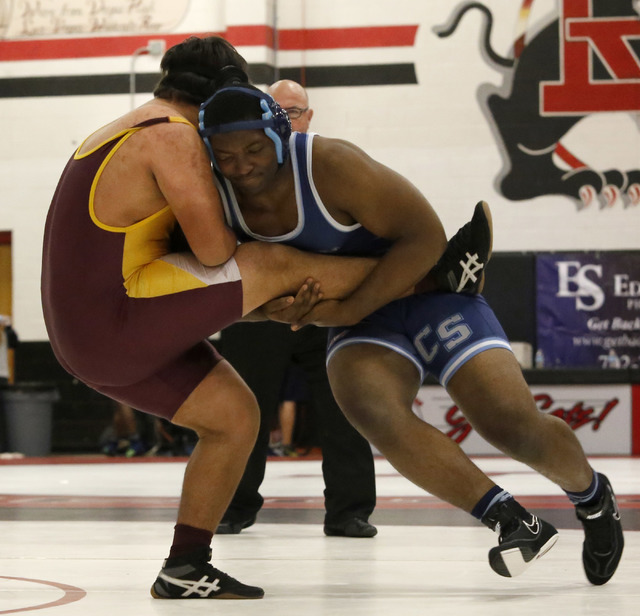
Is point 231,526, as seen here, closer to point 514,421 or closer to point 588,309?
point 514,421

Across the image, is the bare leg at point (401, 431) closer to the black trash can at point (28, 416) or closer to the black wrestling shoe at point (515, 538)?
the black wrestling shoe at point (515, 538)

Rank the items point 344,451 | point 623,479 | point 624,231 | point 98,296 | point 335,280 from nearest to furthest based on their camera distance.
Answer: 1. point 98,296
2. point 335,280
3. point 344,451
4. point 623,479
5. point 624,231

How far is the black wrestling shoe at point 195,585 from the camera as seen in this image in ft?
8.14

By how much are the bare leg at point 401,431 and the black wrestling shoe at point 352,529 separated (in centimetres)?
107

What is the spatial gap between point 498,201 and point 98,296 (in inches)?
329

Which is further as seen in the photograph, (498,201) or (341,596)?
(498,201)

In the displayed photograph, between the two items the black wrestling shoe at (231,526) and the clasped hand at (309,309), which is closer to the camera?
the clasped hand at (309,309)

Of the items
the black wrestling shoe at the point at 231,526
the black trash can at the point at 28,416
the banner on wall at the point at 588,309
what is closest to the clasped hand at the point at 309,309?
the black wrestling shoe at the point at 231,526

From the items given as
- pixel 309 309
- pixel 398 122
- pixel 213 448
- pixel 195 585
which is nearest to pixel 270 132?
pixel 309 309

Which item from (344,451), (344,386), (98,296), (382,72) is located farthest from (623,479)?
(382,72)

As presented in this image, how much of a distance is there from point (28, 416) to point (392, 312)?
7512 mm

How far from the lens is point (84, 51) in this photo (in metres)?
10.9

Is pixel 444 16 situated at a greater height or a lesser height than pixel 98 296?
greater

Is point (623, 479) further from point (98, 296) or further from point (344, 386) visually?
point (98, 296)
